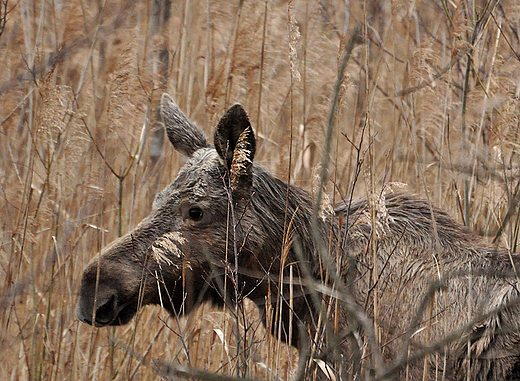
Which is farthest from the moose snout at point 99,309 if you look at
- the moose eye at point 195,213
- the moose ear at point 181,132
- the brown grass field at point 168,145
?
the moose ear at point 181,132

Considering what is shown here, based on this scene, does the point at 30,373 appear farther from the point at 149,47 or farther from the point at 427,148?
the point at 427,148

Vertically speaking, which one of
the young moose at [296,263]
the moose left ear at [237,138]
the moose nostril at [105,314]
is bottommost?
the moose nostril at [105,314]

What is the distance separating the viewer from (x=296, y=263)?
9.62 ft

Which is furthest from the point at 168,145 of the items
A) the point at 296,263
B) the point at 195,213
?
the point at 296,263

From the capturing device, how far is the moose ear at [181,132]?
11.2ft

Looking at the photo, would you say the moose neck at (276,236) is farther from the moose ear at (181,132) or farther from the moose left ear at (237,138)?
the moose ear at (181,132)

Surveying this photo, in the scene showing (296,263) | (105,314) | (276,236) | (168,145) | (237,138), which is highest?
(168,145)

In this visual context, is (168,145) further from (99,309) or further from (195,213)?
(99,309)

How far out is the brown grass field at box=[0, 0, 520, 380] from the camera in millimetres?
3225

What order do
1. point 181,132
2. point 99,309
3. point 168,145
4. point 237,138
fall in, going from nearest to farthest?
point 99,309 < point 237,138 < point 181,132 < point 168,145

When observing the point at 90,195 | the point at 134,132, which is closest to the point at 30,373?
the point at 90,195

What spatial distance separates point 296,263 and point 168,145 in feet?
6.75

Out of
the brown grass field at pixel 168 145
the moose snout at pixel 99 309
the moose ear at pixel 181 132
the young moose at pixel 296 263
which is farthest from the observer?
the moose ear at pixel 181 132

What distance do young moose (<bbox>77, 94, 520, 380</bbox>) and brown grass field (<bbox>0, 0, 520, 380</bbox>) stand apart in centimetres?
22
